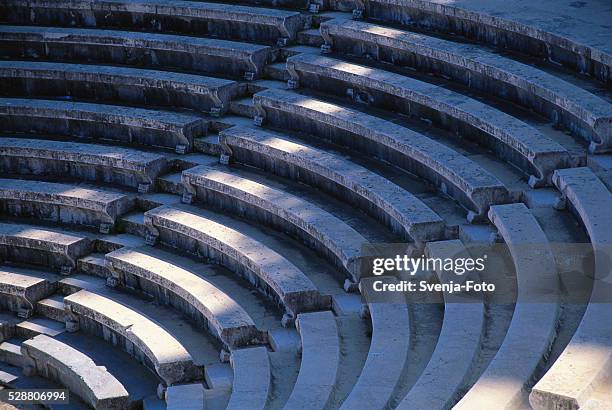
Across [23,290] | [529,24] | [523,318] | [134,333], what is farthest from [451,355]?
[23,290]

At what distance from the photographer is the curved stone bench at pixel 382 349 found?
10008 mm

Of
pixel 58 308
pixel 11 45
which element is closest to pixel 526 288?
pixel 58 308

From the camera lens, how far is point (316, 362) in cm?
1145

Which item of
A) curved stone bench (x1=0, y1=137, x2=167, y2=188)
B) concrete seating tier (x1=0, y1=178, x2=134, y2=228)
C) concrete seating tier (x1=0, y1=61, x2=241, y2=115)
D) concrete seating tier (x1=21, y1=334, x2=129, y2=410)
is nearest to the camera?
concrete seating tier (x1=21, y1=334, x2=129, y2=410)

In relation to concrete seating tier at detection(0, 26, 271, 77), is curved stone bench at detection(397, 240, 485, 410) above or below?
below

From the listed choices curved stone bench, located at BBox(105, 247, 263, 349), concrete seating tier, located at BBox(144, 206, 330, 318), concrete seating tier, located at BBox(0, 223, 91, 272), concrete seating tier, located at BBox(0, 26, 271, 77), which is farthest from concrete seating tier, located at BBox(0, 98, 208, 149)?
curved stone bench, located at BBox(105, 247, 263, 349)

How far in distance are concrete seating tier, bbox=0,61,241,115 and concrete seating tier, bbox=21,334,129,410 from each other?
4288 millimetres

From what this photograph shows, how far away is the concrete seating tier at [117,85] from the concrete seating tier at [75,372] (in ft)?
14.1

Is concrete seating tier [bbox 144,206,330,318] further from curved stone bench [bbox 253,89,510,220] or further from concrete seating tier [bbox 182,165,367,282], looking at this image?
curved stone bench [bbox 253,89,510,220]

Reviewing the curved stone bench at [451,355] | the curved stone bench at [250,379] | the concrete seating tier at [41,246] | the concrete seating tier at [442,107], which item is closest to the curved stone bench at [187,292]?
the curved stone bench at [250,379]

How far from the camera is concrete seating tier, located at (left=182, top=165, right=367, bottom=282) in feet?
43.7

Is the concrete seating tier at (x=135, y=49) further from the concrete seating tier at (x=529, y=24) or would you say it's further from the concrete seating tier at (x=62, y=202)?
the concrete seating tier at (x=62, y=202)

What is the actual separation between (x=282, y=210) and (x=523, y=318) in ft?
15.9

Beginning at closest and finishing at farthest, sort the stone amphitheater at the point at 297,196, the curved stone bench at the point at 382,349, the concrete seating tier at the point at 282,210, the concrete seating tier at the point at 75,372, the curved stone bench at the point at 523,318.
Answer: the curved stone bench at the point at 523,318 → the curved stone bench at the point at 382,349 → the stone amphitheater at the point at 297,196 → the concrete seating tier at the point at 75,372 → the concrete seating tier at the point at 282,210
